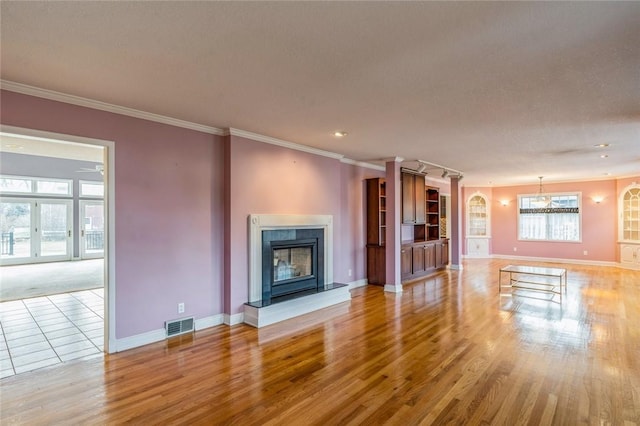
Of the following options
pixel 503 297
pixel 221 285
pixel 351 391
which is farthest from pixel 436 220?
pixel 351 391

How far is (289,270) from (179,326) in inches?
71.5

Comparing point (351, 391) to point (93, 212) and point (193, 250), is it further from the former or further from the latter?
point (93, 212)

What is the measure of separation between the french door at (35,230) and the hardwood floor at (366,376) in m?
8.61

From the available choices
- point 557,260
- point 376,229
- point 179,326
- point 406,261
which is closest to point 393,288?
point 406,261

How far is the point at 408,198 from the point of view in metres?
7.14

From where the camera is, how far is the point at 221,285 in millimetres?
4469

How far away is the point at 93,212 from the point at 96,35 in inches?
414

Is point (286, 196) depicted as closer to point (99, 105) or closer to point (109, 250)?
point (109, 250)

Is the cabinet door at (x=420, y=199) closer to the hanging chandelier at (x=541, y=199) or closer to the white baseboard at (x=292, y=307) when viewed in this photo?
the white baseboard at (x=292, y=307)

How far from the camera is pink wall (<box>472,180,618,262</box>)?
9.41 metres

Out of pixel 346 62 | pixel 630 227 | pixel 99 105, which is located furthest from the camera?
pixel 630 227

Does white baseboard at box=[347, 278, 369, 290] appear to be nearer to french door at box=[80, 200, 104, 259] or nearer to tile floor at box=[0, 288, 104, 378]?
tile floor at box=[0, 288, 104, 378]

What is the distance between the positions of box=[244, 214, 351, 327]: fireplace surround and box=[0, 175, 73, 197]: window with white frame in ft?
29.2

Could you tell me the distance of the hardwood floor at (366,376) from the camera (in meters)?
2.40
